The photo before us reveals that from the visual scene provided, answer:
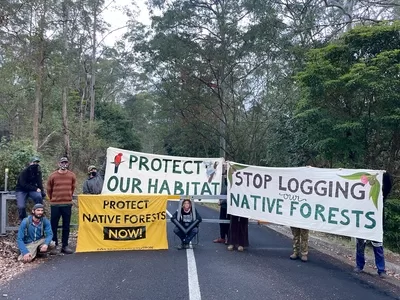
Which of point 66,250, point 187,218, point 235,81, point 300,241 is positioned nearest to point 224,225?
point 187,218

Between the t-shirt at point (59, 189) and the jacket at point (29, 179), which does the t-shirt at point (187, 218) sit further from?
the jacket at point (29, 179)

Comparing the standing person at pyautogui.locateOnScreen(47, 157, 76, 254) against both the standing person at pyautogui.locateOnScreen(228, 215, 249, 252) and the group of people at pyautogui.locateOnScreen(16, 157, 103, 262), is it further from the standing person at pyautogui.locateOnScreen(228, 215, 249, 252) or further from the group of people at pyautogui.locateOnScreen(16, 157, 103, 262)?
the standing person at pyautogui.locateOnScreen(228, 215, 249, 252)

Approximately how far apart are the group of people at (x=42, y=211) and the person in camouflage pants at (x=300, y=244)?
4.39 m

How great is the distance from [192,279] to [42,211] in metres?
3.17

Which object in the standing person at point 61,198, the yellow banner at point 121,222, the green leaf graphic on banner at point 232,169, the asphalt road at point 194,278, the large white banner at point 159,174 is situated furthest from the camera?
the large white banner at point 159,174

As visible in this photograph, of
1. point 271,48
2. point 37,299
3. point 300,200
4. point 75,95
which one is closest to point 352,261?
point 300,200

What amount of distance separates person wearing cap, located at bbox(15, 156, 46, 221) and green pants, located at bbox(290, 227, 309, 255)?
5338mm

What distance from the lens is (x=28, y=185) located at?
28.3ft

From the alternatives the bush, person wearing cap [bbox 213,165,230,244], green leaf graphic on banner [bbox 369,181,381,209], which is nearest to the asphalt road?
person wearing cap [bbox 213,165,230,244]

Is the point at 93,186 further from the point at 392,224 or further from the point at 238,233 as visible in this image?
the point at 392,224

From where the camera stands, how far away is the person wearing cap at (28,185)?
338 inches

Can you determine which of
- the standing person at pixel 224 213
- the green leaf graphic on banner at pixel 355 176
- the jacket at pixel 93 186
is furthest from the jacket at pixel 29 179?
the green leaf graphic on banner at pixel 355 176

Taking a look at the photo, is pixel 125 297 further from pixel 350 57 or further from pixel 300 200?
pixel 350 57

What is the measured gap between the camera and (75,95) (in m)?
33.3
